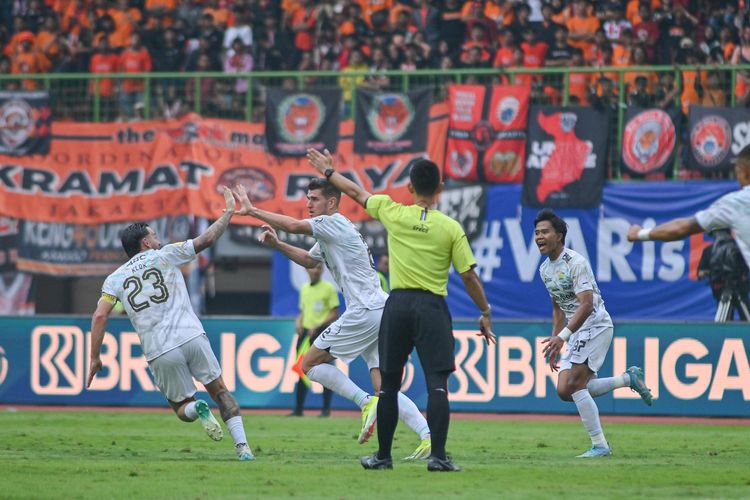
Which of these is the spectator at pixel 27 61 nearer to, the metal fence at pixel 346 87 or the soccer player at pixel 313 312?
the metal fence at pixel 346 87

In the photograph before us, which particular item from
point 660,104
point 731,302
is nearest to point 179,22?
point 660,104

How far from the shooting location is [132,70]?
26219 millimetres

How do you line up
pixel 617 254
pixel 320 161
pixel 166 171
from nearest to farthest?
pixel 320 161, pixel 617 254, pixel 166 171

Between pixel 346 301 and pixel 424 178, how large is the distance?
2457 millimetres

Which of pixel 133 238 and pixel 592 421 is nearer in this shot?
pixel 133 238

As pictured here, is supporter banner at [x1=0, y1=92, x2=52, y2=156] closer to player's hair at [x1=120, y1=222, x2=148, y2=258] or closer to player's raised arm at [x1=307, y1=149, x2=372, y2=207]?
player's hair at [x1=120, y1=222, x2=148, y2=258]

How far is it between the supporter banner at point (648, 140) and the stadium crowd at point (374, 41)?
273mm

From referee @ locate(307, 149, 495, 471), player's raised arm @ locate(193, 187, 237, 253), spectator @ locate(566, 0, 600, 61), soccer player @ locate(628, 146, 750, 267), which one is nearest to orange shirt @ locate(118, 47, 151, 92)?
spectator @ locate(566, 0, 600, 61)

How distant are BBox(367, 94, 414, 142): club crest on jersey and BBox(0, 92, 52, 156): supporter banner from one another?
6028mm

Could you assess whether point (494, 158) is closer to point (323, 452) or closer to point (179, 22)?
point (179, 22)

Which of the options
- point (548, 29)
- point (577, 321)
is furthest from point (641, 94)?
point (577, 321)

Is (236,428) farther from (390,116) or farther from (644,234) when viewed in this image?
(390,116)

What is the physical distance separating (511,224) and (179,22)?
315 inches

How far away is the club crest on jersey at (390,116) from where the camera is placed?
2378 centimetres
